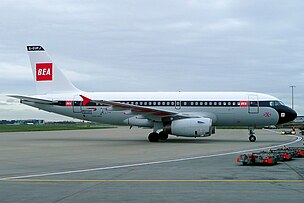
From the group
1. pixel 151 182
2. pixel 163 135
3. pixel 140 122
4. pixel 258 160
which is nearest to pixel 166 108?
pixel 163 135

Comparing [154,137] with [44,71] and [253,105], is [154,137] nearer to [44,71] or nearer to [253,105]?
[253,105]

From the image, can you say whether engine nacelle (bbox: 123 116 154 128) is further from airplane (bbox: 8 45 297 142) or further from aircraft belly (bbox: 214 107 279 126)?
aircraft belly (bbox: 214 107 279 126)

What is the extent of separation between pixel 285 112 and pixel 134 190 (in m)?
20.2

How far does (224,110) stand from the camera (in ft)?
88.8

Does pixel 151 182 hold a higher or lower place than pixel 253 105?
lower

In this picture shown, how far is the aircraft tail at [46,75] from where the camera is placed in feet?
97.5

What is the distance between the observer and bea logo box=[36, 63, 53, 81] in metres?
29.9

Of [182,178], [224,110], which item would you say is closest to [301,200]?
[182,178]

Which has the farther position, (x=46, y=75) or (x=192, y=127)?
(x=46, y=75)

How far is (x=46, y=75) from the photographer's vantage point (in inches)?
1176

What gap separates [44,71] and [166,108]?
9059 millimetres

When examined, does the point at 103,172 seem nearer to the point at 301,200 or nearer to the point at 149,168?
the point at 149,168

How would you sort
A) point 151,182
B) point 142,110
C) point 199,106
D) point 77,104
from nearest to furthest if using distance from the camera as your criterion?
point 151,182 → point 142,110 → point 199,106 → point 77,104

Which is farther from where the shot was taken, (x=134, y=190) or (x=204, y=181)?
(x=204, y=181)
